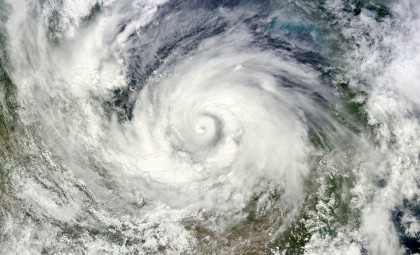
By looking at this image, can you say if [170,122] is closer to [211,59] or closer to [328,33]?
[211,59]

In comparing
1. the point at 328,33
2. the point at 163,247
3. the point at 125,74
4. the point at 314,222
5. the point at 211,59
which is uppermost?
the point at 328,33

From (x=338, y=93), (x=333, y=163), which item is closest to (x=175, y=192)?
(x=333, y=163)

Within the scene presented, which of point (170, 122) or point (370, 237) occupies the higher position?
point (170, 122)

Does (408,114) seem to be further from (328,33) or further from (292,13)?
(292,13)

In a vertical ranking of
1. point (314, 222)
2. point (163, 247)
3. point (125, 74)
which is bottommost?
point (163, 247)

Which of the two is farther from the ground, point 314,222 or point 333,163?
point 333,163

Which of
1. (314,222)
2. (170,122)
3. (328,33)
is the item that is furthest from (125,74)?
(314,222)
